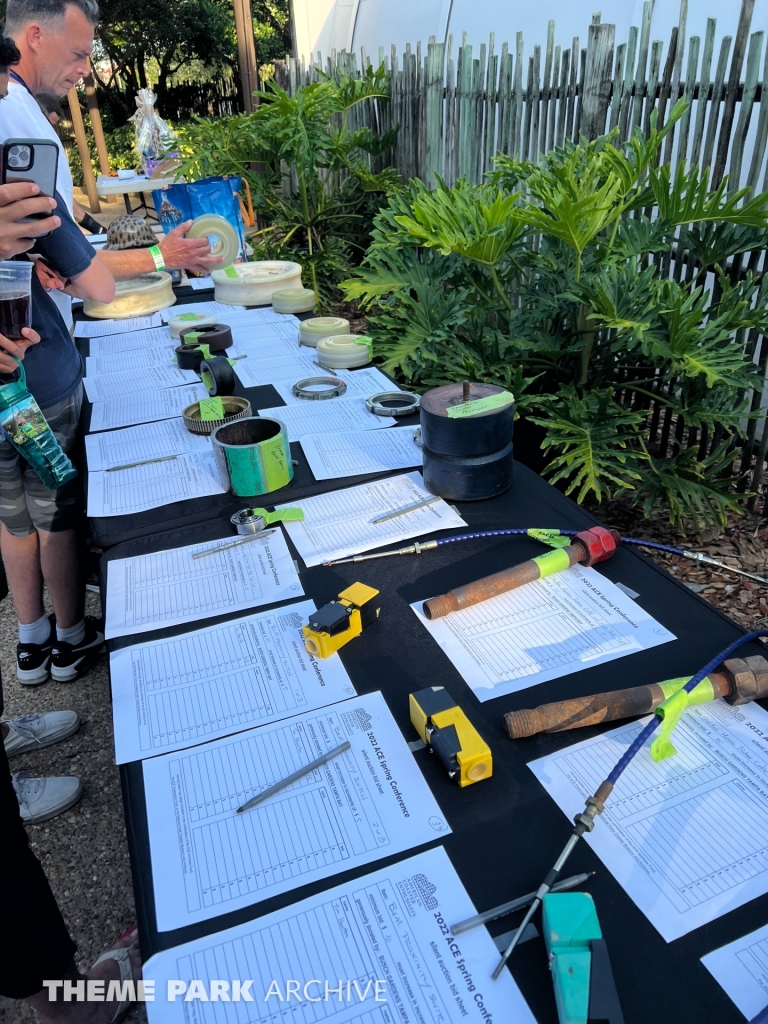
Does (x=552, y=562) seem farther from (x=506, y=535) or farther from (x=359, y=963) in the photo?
(x=359, y=963)

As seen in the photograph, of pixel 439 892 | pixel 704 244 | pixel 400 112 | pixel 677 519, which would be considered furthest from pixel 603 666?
pixel 400 112

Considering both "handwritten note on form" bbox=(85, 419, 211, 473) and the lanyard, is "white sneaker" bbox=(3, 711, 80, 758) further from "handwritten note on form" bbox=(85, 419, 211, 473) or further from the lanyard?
the lanyard

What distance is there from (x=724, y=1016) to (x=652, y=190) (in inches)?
102

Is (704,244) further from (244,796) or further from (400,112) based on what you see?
(400,112)

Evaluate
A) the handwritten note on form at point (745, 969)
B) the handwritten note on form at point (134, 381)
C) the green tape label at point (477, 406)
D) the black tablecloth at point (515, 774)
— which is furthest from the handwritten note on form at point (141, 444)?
the handwritten note on form at point (745, 969)

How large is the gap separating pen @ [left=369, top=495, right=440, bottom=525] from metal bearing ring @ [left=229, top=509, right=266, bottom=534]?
0.78ft

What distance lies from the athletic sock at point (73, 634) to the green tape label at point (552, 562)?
170cm

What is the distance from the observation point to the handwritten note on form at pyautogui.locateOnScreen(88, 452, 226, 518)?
158 cm

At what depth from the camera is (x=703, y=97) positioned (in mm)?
2836

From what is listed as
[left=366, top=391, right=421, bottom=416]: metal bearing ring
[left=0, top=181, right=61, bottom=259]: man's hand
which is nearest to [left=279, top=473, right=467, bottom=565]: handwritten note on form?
[left=366, top=391, right=421, bottom=416]: metal bearing ring

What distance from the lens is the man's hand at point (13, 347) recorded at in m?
1.61

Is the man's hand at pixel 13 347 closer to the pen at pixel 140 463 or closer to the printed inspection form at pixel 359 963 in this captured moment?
the pen at pixel 140 463

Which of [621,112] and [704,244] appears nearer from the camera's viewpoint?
[704,244]

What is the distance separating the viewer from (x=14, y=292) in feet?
5.00
